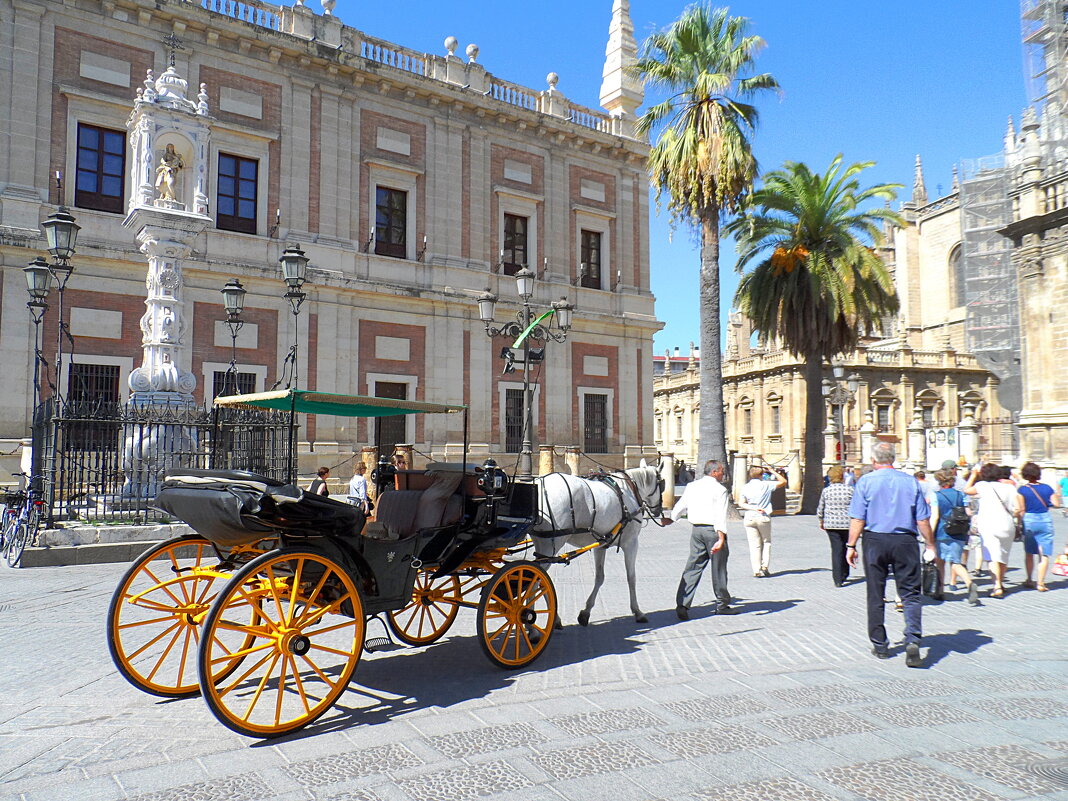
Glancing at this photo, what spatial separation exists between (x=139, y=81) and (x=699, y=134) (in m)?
14.4

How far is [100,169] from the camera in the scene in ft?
63.7

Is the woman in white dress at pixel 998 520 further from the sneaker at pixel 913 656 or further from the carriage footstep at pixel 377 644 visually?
the carriage footstep at pixel 377 644

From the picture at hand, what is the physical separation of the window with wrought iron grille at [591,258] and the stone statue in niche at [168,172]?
16191 mm

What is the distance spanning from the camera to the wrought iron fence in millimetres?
11094

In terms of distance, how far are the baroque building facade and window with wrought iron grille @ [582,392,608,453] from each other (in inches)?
2.8

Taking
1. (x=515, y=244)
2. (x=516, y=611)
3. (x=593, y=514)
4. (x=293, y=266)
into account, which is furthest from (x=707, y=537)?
(x=515, y=244)

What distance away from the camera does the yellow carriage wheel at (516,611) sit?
5.75 metres

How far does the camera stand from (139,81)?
19.9 meters

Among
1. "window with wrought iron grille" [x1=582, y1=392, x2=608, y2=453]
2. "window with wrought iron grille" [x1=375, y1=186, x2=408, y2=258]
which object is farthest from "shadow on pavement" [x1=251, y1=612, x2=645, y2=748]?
"window with wrought iron grille" [x1=582, y1=392, x2=608, y2=453]

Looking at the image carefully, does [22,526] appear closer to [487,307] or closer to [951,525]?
[487,307]

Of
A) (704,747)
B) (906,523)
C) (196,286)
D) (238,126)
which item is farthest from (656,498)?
(238,126)

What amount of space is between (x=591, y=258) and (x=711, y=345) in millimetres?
9965

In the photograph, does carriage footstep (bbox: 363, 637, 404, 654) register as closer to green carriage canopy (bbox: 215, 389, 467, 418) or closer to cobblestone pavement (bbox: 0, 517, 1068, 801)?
cobblestone pavement (bbox: 0, 517, 1068, 801)

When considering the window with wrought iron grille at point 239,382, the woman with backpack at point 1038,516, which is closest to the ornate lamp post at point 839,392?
the woman with backpack at point 1038,516
